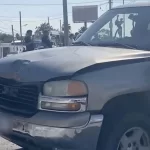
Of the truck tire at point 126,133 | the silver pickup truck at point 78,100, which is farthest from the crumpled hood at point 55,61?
the truck tire at point 126,133

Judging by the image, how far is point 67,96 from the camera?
4.59m

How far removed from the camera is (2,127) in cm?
506

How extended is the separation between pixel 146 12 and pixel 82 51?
3.76 ft

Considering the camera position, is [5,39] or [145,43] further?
[5,39]

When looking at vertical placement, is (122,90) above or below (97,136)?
above

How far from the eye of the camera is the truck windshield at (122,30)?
575cm

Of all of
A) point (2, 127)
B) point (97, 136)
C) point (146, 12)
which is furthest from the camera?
point (146, 12)

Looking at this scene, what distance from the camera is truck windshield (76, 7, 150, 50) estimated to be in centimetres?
575

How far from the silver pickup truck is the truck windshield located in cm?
43

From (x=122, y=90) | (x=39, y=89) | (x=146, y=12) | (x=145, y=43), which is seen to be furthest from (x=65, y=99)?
(x=146, y=12)

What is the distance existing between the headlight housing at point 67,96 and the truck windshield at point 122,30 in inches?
49.7

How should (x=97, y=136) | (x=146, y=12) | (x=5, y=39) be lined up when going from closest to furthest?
(x=97, y=136), (x=146, y=12), (x=5, y=39)

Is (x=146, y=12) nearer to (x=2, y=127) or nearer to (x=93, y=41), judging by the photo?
(x=93, y=41)

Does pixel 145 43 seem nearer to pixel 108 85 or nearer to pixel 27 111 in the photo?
pixel 108 85
